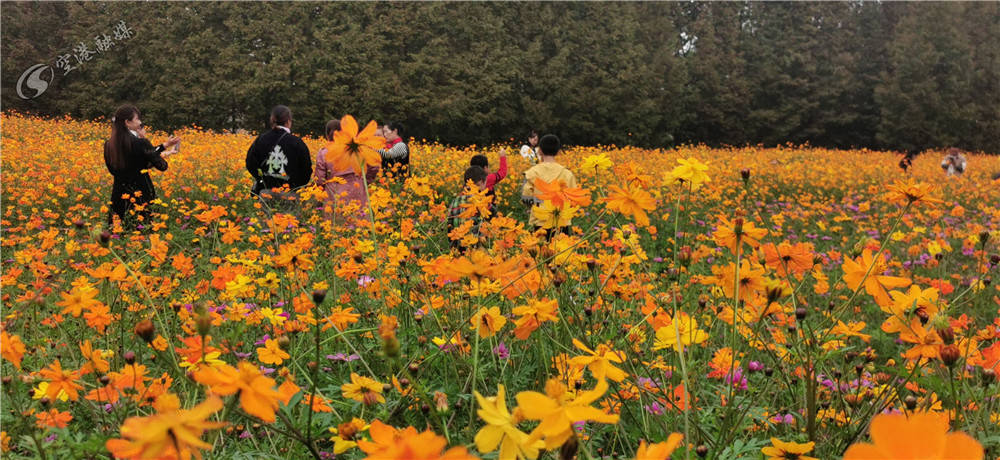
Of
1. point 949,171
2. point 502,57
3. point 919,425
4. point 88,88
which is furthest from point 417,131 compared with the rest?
point 919,425

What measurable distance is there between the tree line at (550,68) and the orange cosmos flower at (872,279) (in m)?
15.7

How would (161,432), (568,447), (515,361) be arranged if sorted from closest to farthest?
(161,432), (568,447), (515,361)

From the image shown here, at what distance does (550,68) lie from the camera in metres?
19.2

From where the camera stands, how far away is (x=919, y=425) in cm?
33

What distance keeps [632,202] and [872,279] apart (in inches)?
17.2

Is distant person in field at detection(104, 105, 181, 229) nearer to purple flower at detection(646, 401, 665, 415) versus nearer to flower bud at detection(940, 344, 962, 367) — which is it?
purple flower at detection(646, 401, 665, 415)

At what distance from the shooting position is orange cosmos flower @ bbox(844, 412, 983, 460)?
32 centimetres

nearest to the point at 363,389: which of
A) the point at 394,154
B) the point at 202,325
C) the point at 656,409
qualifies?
the point at 202,325

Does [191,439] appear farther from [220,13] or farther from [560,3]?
[560,3]

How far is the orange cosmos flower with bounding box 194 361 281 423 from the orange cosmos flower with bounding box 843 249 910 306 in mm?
931

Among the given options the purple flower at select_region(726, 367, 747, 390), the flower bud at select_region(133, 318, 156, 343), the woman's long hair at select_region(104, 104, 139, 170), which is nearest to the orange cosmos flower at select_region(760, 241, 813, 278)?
the purple flower at select_region(726, 367, 747, 390)

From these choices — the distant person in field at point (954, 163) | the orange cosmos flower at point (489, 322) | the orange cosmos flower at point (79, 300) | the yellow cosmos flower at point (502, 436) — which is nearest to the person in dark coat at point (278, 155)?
the orange cosmos flower at point (79, 300)

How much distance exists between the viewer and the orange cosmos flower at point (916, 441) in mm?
323

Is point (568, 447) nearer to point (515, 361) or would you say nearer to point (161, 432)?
point (161, 432)
